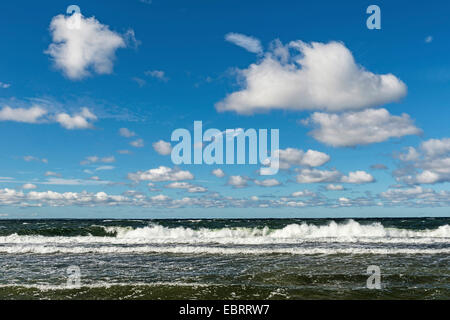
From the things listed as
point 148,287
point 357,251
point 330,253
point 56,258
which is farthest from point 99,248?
point 357,251

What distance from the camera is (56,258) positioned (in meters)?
20.3

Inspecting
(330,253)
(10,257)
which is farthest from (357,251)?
(10,257)

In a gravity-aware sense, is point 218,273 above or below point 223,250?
above

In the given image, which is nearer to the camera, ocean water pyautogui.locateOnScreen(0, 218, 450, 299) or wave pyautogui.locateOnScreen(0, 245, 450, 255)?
ocean water pyautogui.locateOnScreen(0, 218, 450, 299)

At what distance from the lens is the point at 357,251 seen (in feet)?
71.8

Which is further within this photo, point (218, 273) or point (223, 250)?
point (223, 250)

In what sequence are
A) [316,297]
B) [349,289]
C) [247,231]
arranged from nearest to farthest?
1. [316,297]
2. [349,289]
3. [247,231]

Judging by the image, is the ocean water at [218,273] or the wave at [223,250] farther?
the wave at [223,250]
